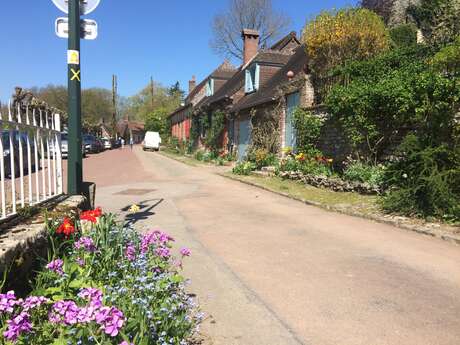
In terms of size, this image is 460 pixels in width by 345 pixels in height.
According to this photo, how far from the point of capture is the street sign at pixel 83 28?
5.59 metres

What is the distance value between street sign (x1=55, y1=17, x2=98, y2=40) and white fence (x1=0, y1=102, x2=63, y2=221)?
1179 mm

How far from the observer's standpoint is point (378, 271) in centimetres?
477

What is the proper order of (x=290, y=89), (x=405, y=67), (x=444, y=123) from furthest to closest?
(x=290, y=89), (x=405, y=67), (x=444, y=123)

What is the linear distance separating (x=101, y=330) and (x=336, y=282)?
283 cm

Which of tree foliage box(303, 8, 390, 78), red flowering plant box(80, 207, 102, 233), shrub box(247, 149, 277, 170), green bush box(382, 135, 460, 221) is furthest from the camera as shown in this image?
shrub box(247, 149, 277, 170)

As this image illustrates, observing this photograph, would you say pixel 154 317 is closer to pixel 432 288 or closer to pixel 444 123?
pixel 432 288

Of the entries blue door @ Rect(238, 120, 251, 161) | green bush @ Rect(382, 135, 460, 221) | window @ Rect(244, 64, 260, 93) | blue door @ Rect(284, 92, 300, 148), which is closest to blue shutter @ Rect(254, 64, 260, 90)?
window @ Rect(244, 64, 260, 93)

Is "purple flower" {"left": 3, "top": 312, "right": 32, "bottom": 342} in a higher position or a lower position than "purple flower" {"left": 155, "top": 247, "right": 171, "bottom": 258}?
higher

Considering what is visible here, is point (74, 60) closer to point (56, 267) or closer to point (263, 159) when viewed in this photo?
point (56, 267)

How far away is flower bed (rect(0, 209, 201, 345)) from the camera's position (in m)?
2.29

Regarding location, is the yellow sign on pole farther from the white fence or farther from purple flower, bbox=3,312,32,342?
purple flower, bbox=3,312,32,342

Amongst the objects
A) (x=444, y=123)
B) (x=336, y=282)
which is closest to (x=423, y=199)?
(x=444, y=123)

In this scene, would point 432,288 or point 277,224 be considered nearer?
point 432,288

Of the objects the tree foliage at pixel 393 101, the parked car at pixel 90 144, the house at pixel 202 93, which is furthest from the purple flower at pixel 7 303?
the parked car at pixel 90 144
